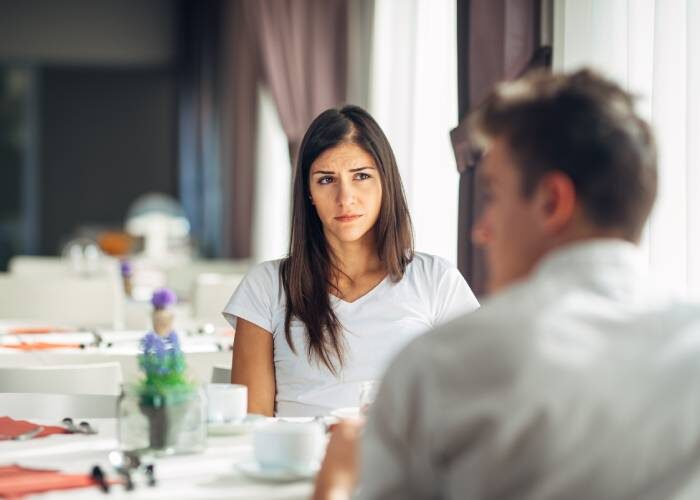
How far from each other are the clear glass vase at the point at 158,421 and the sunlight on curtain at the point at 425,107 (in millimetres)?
2323

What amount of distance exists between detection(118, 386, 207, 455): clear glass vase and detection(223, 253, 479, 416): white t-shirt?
703 millimetres

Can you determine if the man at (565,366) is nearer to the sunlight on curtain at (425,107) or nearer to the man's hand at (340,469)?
the man's hand at (340,469)

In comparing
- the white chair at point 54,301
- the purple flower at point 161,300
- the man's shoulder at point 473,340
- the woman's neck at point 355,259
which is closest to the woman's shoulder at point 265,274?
the woman's neck at point 355,259

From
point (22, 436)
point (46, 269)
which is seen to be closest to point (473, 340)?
point (22, 436)

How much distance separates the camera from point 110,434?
6.26ft

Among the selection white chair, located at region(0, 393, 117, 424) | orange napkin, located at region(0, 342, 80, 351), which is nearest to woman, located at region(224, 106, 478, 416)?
white chair, located at region(0, 393, 117, 424)

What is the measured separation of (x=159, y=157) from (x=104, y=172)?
62 cm

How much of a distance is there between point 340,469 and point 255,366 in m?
1.19

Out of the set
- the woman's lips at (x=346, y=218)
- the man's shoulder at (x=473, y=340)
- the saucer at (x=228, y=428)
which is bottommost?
the saucer at (x=228, y=428)

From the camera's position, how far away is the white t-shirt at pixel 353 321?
2438 millimetres

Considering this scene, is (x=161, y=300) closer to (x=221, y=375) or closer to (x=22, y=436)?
(x=221, y=375)

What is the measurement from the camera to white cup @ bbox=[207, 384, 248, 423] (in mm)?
1905

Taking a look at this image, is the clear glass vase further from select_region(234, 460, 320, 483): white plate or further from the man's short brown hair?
the man's short brown hair

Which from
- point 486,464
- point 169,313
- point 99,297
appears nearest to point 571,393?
point 486,464
